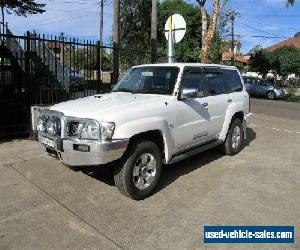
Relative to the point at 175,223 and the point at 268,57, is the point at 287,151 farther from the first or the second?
the point at 268,57

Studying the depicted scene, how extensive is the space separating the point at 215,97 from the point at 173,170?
5.05 feet

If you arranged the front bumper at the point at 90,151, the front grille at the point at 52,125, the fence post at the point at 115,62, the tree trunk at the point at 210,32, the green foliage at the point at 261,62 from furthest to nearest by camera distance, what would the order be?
1. the green foliage at the point at 261,62
2. the tree trunk at the point at 210,32
3. the fence post at the point at 115,62
4. the front grille at the point at 52,125
5. the front bumper at the point at 90,151

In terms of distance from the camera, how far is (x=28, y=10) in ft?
59.5

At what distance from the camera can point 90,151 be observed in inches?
185

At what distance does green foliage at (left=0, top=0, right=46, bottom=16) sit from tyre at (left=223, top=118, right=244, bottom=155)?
1333cm

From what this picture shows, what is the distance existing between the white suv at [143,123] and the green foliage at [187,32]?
31907 mm

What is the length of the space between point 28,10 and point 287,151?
568 inches

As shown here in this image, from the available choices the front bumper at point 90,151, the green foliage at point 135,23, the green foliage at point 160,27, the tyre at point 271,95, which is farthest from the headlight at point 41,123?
the green foliage at point 135,23

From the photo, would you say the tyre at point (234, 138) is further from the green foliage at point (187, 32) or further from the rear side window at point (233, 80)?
the green foliage at point (187, 32)

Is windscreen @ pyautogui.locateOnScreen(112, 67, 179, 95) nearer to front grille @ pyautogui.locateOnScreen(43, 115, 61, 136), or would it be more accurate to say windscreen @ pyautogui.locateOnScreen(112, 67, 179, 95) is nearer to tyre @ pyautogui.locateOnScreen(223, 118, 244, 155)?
front grille @ pyautogui.locateOnScreen(43, 115, 61, 136)

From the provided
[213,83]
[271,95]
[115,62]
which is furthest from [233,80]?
[271,95]

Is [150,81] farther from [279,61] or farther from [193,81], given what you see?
[279,61]

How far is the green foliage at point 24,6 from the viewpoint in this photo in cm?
1737

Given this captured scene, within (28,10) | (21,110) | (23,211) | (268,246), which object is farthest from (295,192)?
(28,10)
